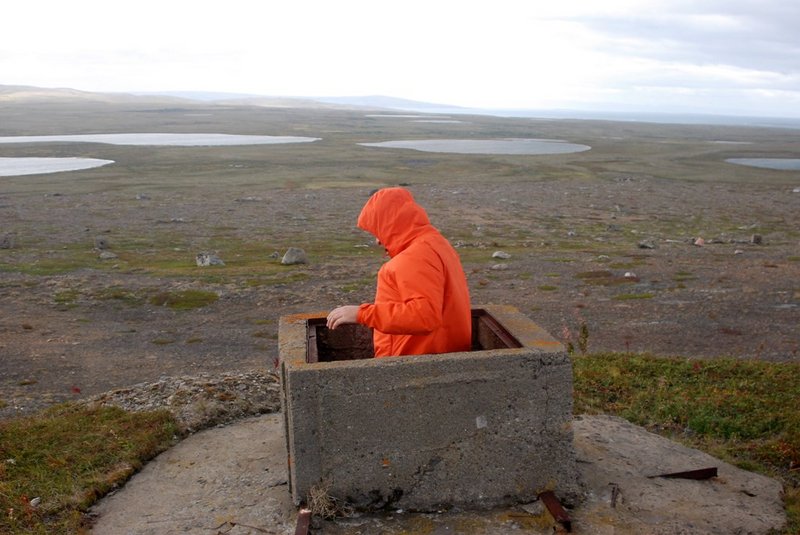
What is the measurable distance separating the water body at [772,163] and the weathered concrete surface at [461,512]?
71.1 m

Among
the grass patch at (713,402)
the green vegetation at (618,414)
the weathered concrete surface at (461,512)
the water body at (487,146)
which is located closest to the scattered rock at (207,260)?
the green vegetation at (618,414)

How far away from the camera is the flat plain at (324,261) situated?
14289mm

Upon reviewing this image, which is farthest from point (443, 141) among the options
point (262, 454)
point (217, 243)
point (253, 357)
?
point (262, 454)

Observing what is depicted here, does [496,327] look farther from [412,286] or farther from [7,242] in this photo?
[7,242]

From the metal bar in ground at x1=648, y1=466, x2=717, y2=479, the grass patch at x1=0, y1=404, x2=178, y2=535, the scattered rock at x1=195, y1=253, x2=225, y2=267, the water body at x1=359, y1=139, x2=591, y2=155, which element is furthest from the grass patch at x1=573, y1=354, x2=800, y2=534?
the water body at x1=359, y1=139, x2=591, y2=155

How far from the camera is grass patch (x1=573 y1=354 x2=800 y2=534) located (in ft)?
24.9

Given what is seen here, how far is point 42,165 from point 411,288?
65.4 metres

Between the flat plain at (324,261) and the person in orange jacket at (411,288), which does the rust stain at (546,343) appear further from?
the flat plain at (324,261)

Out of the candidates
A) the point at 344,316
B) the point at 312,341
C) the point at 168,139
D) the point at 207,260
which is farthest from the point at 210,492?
the point at 168,139

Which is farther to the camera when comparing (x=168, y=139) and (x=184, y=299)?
(x=168, y=139)

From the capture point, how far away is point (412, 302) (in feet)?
18.4

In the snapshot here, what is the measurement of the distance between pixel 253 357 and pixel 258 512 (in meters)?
8.15

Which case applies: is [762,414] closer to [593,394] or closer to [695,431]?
[695,431]

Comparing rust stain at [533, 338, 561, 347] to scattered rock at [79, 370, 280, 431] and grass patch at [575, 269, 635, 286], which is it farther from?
grass patch at [575, 269, 635, 286]
